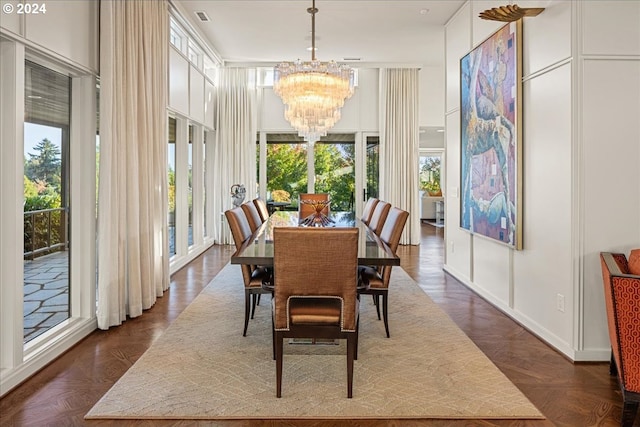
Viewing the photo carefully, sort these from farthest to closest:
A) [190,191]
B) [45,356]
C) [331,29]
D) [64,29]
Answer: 1. [190,191]
2. [331,29]
3. [64,29]
4. [45,356]

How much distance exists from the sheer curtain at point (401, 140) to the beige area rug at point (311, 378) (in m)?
4.82

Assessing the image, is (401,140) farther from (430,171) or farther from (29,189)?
(29,189)

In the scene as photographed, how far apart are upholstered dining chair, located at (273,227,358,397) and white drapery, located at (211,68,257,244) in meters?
6.12

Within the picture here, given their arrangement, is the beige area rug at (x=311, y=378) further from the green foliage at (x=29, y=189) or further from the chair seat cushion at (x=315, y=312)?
the green foliage at (x=29, y=189)

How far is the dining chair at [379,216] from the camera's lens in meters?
4.07

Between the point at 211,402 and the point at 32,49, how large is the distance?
2.39m

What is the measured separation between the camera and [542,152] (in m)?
3.42

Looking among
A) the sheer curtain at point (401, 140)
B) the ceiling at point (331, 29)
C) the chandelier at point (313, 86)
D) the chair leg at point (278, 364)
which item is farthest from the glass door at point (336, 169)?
the chair leg at point (278, 364)

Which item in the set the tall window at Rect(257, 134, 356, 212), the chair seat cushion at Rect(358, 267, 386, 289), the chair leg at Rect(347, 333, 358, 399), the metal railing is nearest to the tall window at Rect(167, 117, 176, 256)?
the tall window at Rect(257, 134, 356, 212)

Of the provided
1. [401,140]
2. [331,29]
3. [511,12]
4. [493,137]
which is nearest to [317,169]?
[401,140]

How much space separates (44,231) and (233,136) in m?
5.40

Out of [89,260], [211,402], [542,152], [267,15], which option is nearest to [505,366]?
[542,152]

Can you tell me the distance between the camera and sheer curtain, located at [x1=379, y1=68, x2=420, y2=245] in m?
8.40

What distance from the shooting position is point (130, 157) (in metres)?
3.84
